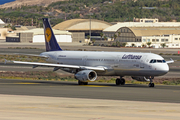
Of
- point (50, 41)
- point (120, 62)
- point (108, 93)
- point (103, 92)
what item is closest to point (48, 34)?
point (50, 41)

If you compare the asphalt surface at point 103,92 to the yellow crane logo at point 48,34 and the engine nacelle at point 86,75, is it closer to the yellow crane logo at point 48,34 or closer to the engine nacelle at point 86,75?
the engine nacelle at point 86,75

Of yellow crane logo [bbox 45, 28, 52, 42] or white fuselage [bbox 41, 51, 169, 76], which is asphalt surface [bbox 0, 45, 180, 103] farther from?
yellow crane logo [bbox 45, 28, 52, 42]

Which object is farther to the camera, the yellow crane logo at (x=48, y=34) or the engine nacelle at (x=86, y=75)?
the yellow crane logo at (x=48, y=34)

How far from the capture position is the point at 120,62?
44.7 m

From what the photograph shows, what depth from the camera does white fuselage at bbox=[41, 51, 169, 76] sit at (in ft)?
139

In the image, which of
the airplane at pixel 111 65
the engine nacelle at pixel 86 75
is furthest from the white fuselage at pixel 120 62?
the engine nacelle at pixel 86 75

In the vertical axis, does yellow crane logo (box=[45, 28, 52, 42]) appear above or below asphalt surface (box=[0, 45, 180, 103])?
above

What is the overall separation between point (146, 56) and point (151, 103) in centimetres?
1650

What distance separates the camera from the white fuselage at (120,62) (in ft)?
139

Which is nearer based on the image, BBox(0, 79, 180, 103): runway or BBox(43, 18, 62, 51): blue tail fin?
BBox(0, 79, 180, 103): runway

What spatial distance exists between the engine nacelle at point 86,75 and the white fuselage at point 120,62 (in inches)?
50.1

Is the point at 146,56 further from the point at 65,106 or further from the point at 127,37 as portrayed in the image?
the point at 127,37

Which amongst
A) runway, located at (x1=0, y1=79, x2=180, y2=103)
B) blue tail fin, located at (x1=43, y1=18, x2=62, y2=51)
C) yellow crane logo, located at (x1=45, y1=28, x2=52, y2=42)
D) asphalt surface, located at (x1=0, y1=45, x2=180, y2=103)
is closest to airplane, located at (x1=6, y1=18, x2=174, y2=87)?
asphalt surface, located at (x1=0, y1=45, x2=180, y2=103)

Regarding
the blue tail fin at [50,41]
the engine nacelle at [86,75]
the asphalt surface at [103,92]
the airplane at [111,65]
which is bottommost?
the asphalt surface at [103,92]
